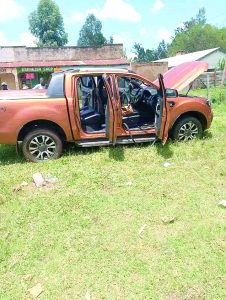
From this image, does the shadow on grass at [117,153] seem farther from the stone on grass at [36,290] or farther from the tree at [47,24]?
the tree at [47,24]

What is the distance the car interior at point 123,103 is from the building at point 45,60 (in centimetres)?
2051

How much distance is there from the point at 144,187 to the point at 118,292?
2.31 metres

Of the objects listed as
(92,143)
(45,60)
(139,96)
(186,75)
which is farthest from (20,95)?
(45,60)

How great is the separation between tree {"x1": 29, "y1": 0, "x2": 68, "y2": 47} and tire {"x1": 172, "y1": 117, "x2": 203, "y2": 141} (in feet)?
195

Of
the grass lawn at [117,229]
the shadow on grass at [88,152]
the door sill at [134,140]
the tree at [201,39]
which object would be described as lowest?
the grass lawn at [117,229]

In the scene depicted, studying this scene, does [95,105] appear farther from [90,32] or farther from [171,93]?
[90,32]

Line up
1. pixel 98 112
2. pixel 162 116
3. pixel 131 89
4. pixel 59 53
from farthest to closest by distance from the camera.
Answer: pixel 59 53, pixel 131 89, pixel 98 112, pixel 162 116

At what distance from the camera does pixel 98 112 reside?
718 centimetres

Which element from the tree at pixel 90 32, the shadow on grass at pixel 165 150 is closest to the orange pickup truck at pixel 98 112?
the shadow on grass at pixel 165 150

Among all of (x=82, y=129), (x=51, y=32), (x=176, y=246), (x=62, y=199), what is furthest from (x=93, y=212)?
(x=51, y=32)

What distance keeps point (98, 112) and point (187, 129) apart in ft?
6.51

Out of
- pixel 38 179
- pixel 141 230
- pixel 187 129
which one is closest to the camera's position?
pixel 141 230

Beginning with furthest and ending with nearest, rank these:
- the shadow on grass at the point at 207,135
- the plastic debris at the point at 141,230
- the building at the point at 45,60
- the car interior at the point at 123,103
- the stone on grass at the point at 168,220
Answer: the building at the point at 45,60, the shadow on grass at the point at 207,135, the car interior at the point at 123,103, the stone on grass at the point at 168,220, the plastic debris at the point at 141,230

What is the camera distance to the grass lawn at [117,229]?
11.0 feet
